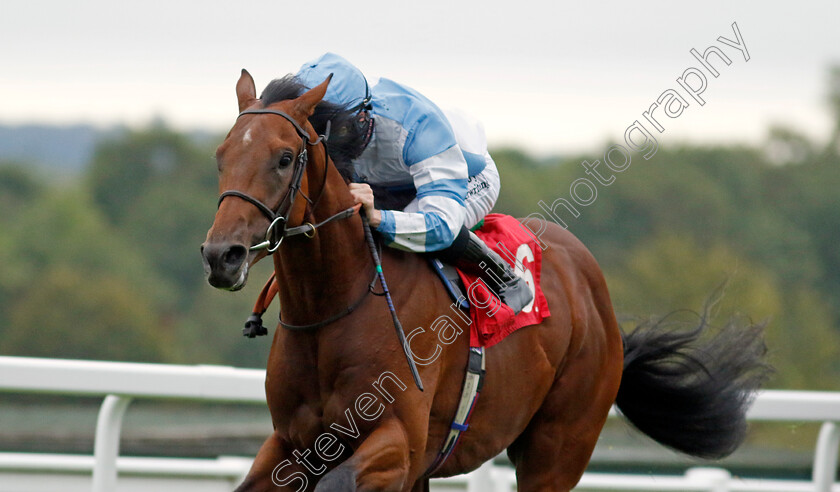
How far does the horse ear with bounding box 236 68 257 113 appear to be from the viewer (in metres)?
3.07

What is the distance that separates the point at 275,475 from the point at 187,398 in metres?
1.16

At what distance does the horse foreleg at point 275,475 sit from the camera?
3244 millimetres

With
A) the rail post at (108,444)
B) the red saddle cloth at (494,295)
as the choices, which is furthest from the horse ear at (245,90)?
the rail post at (108,444)

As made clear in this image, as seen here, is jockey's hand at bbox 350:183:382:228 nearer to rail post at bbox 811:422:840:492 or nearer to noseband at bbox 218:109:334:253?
noseband at bbox 218:109:334:253

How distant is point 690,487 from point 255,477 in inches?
104

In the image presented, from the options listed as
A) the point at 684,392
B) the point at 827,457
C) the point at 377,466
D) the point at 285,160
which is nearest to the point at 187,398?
the point at 377,466

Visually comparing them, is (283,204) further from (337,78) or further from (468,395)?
(468,395)

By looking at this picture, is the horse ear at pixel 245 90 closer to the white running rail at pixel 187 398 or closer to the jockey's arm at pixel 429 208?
the jockey's arm at pixel 429 208

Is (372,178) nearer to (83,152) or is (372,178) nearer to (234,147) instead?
(234,147)

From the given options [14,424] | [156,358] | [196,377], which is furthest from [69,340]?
[196,377]

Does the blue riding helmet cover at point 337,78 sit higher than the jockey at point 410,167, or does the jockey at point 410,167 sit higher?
the blue riding helmet cover at point 337,78

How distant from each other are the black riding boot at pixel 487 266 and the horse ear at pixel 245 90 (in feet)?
2.87

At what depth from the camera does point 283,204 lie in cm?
284

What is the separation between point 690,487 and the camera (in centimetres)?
507
